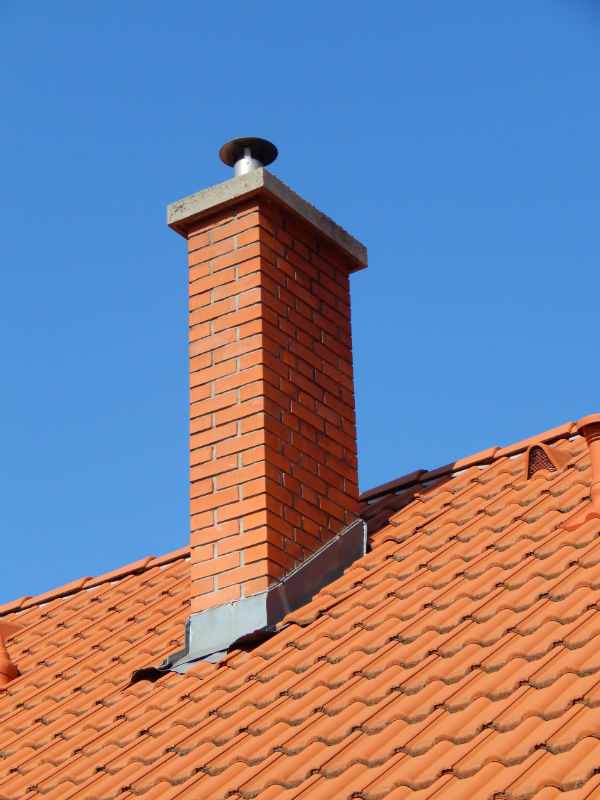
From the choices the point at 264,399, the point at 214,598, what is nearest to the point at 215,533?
the point at 214,598

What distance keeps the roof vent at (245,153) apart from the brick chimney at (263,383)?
0.05ft

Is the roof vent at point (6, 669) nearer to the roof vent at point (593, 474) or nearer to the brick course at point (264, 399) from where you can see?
the brick course at point (264, 399)

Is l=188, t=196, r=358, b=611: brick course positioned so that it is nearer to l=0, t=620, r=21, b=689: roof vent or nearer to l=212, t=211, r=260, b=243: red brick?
l=212, t=211, r=260, b=243: red brick

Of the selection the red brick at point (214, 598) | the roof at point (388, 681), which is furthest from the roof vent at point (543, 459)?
the red brick at point (214, 598)

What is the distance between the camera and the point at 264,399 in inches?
256

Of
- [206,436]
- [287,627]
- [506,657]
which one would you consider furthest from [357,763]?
[206,436]

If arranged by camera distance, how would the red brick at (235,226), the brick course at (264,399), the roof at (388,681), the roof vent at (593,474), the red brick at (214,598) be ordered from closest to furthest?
the roof at (388,681) → the roof vent at (593,474) → the red brick at (214,598) → the brick course at (264,399) → the red brick at (235,226)

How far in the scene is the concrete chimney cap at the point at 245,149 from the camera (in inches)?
290

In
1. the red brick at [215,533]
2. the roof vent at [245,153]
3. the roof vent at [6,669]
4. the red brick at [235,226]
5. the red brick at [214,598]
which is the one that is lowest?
the red brick at [214,598]

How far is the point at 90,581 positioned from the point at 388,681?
150 inches

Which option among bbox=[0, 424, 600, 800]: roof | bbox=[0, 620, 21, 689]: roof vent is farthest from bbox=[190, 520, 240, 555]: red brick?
bbox=[0, 620, 21, 689]: roof vent

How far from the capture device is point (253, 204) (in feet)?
22.9

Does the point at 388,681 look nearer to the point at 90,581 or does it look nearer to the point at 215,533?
the point at 215,533

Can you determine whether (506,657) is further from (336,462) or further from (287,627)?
(336,462)
